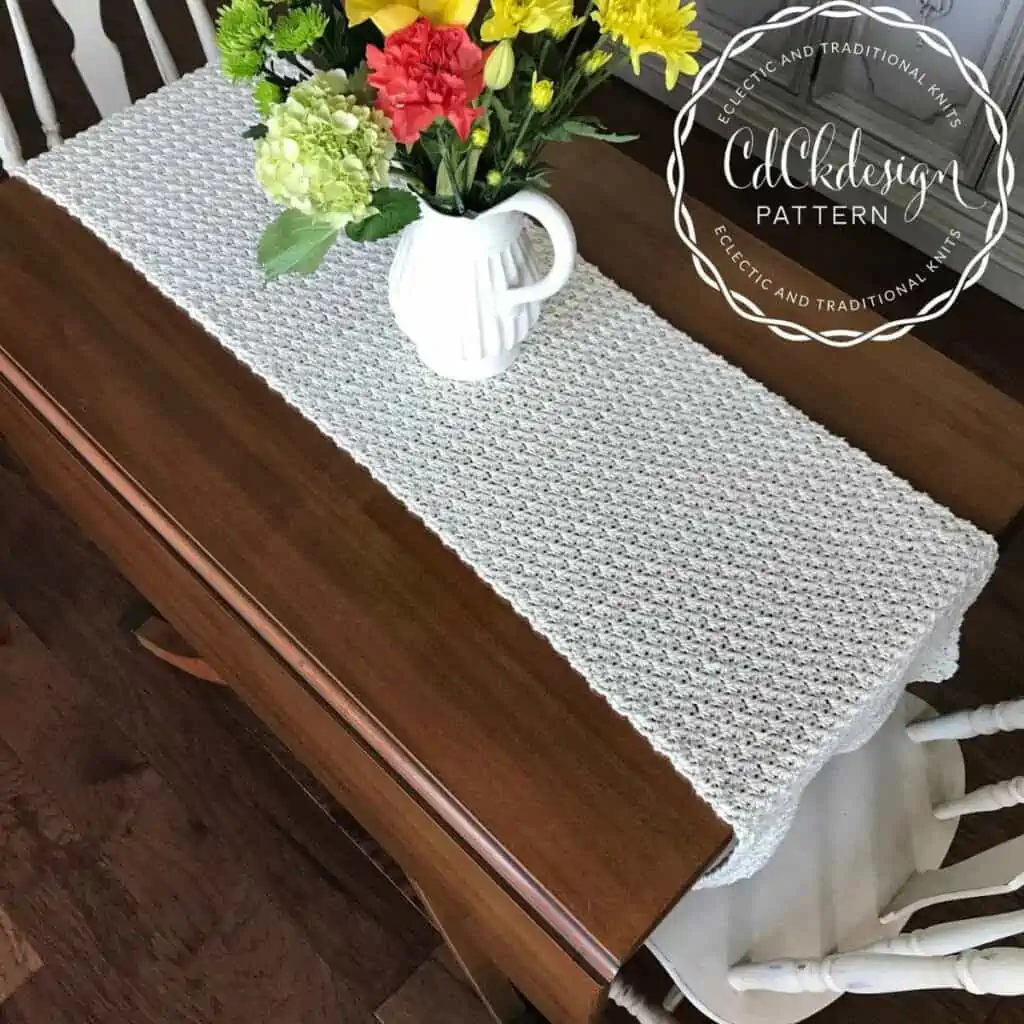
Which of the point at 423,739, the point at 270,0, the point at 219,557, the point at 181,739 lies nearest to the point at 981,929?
the point at 423,739

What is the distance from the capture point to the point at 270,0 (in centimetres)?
63

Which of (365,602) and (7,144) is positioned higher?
(7,144)

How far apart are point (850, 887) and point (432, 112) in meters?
0.73

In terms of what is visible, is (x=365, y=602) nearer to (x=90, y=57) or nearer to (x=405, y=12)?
(x=405, y=12)

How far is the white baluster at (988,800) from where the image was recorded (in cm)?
84

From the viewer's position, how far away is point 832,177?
196 cm

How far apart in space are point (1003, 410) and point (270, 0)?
0.67 m

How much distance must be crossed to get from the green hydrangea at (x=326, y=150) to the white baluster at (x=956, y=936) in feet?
2.01

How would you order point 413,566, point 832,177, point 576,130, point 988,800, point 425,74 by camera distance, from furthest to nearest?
1. point 832,177
2. point 988,800
3. point 413,566
4. point 576,130
5. point 425,74

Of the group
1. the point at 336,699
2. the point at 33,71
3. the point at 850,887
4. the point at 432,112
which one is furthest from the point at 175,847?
the point at 432,112

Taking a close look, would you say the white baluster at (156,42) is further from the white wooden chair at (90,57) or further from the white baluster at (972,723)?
the white baluster at (972,723)

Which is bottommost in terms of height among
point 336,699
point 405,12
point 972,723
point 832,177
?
point 832,177

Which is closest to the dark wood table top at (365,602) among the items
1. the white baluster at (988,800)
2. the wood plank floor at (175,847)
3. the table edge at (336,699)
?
the table edge at (336,699)

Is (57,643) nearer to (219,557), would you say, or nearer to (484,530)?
(219,557)
